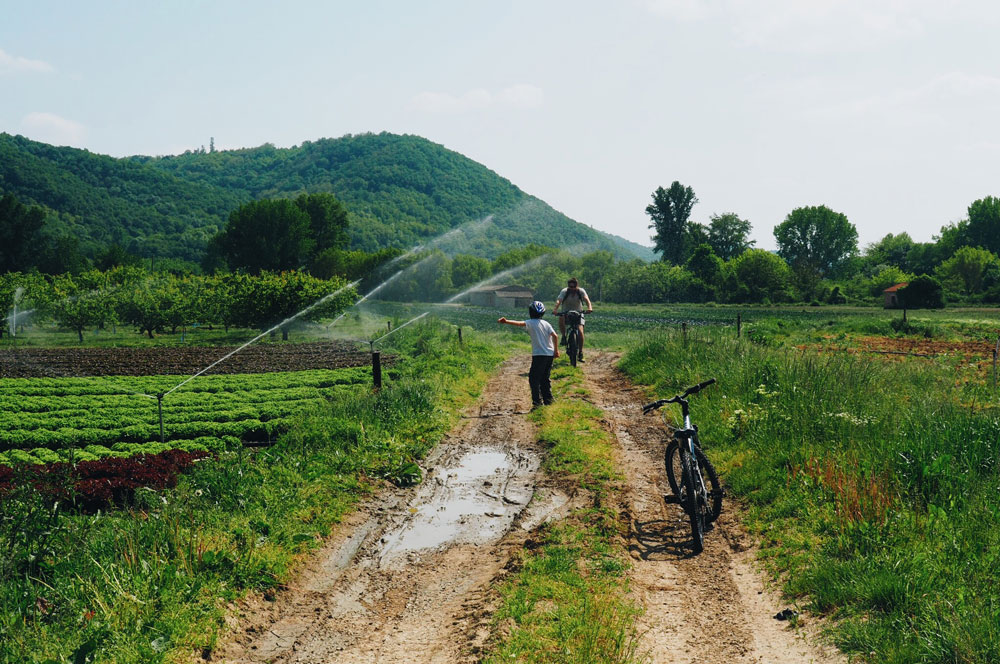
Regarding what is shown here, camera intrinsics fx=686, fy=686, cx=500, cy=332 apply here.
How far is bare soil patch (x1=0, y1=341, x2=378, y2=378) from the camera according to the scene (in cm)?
2623

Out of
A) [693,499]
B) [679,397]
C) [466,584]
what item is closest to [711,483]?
[693,499]

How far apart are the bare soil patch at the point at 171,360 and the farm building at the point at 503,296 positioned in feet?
172

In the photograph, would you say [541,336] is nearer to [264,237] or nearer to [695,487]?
[695,487]

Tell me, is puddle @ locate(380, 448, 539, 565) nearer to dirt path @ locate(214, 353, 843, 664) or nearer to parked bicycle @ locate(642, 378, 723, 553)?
dirt path @ locate(214, 353, 843, 664)

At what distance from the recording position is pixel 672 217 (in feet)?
385

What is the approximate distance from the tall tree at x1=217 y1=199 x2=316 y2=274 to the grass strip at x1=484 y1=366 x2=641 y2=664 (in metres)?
91.2

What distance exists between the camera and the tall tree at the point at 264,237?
93.1 meters

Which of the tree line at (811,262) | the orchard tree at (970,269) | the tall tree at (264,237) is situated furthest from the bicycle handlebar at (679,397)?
the orchard tree at (970,269)

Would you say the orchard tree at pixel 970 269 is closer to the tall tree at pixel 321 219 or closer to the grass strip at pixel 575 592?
the tall tree at pixel 321 219

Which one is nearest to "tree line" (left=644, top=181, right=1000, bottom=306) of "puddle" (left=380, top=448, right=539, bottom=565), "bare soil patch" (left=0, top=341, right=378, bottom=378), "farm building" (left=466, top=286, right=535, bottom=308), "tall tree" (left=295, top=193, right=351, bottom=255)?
"farm building" (left=466, top=286, right=535, bottom=308)

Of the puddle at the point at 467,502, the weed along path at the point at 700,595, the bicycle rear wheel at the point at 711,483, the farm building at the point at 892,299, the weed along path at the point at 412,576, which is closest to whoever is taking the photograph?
the weed along path at the point at 700,595

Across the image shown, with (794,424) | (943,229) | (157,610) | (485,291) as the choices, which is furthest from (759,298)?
(157,610)

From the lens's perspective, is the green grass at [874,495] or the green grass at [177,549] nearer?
the green grass at [874,495]

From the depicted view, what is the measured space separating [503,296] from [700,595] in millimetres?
83052
